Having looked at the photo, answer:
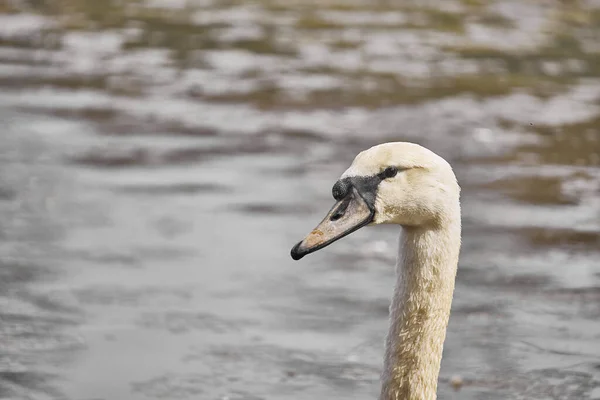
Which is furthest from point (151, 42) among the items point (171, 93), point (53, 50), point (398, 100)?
point (398, 100)

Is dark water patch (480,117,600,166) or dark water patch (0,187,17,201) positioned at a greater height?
dark water patch (480,117,600,166)

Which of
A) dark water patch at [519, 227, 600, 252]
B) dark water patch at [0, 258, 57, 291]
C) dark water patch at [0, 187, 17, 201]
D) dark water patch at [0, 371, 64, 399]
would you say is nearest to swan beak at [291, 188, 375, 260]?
dark water patch at [0, 371, 64, 399]

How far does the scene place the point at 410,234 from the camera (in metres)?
5.28

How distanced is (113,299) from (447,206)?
12.4 ft

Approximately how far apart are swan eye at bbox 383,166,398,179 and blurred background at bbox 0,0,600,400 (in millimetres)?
2204

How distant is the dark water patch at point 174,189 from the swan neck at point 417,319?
5.73 meters

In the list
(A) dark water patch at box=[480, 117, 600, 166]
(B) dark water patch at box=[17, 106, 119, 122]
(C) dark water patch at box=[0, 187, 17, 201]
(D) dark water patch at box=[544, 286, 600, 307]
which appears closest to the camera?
(D) dark water patch at box=[544, 286, 600, 307]

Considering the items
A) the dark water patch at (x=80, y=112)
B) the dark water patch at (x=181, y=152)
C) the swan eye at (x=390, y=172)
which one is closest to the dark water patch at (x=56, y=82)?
the dark water patch at (x=80, y=112)

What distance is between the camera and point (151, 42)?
59.6ft

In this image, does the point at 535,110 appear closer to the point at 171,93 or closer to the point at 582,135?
the point at 582,135

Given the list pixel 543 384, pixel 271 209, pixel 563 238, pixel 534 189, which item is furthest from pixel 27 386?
pixel 534 189

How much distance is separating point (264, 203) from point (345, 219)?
223 inches

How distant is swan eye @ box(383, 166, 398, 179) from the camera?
5.12 m

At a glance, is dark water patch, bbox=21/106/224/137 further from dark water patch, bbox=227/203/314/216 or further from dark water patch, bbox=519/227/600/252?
Result: dark water patch, bbox=519/227/600/252
